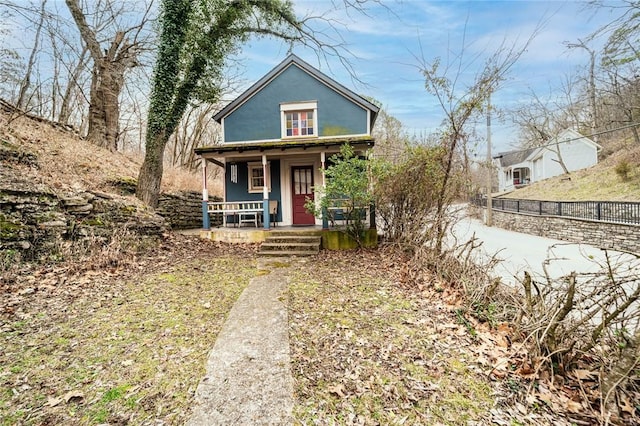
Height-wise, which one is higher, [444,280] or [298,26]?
[298,26]

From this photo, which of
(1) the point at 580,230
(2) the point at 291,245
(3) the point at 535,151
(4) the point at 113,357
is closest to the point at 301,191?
(2) the point at 291,245

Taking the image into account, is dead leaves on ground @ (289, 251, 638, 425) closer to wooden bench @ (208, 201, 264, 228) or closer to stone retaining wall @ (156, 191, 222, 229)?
wooden bench @ (208, 201, 264, 228)

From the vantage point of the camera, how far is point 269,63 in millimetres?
11852

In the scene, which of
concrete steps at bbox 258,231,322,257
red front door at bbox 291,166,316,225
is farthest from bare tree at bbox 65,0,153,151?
concrete steps at bbox 258,231,322,257

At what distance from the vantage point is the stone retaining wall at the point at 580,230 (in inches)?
406

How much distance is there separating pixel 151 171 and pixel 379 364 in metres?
9.94

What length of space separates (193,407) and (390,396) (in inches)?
74.1

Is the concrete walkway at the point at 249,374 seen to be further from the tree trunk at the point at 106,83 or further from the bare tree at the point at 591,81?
the bare tree at the point at 591,81

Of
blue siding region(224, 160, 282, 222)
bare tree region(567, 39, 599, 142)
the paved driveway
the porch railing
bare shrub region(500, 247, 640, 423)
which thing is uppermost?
bare tree region(567, 39, 599, 142)

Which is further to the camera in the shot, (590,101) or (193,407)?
(590,101)

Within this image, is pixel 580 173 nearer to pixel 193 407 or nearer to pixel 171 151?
pixel 193 407

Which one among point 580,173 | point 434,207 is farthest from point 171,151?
point 580,173

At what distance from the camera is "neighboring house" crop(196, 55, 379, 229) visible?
1149 centimetres

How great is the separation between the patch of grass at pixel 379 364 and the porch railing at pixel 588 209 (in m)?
5.00
